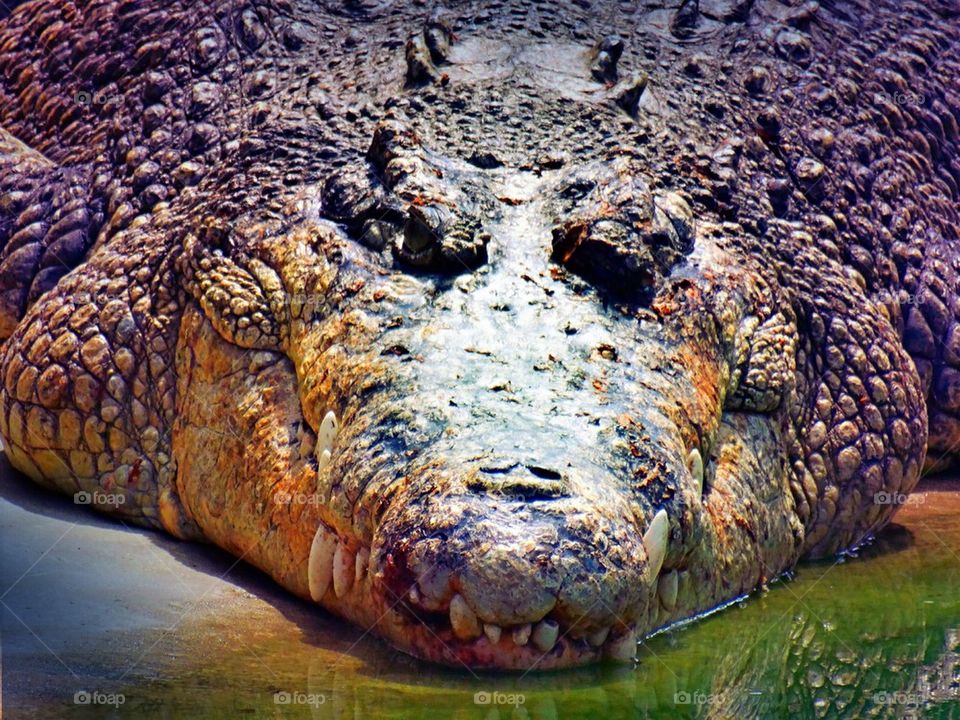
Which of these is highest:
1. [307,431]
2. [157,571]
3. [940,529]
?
[307,431]

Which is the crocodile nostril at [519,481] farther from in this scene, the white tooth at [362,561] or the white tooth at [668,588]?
the white tooth at [668,588]

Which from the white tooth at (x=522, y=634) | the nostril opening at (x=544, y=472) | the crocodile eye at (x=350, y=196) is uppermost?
the nostril opening at (x=544, y=472)

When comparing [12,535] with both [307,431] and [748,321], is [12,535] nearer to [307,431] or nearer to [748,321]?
[307,431]

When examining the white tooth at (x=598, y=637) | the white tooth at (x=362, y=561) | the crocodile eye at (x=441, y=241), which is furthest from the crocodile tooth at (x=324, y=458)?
the white tooth at (x=598, y=637)

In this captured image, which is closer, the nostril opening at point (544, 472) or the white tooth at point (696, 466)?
the nostril opening at point (544, 472)

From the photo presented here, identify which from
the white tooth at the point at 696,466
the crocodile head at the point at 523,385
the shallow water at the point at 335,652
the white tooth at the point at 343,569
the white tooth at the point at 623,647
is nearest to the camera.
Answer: the shallow water at the point at 335,652

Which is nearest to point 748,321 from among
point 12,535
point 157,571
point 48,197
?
point 157,571

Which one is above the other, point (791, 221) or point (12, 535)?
point (791, 221)
